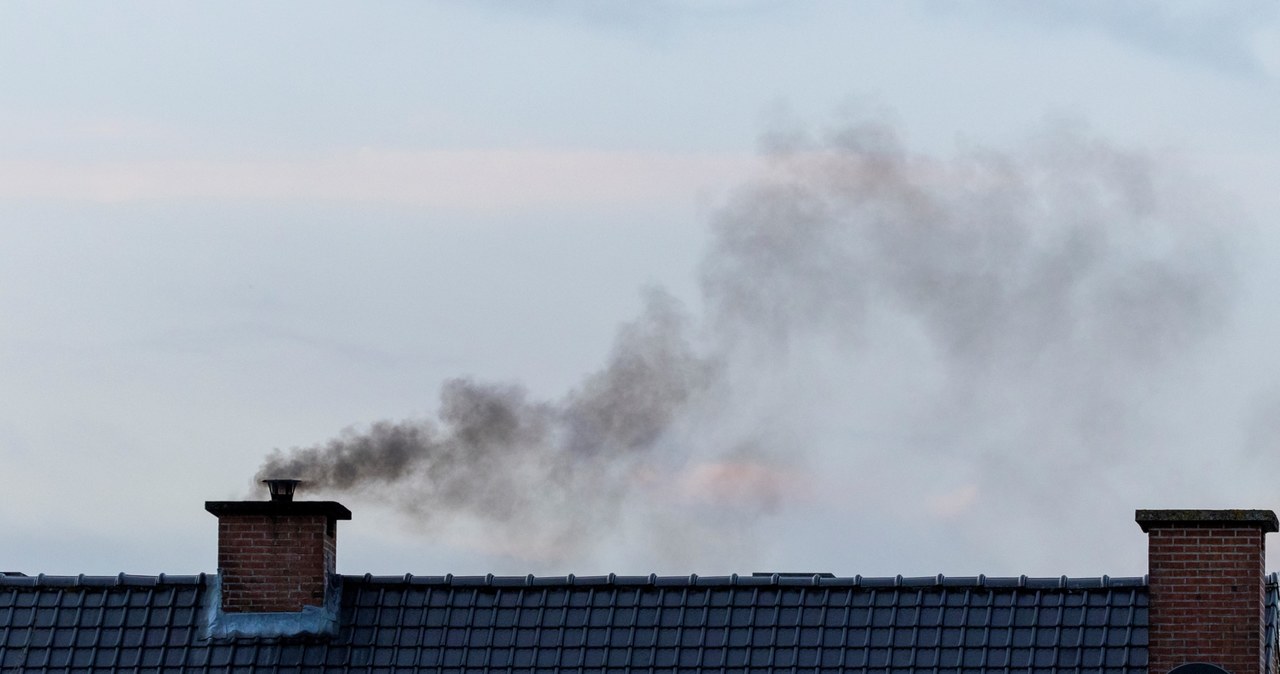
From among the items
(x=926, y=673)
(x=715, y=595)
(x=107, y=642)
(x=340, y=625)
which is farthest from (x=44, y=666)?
(x=926, y=673)

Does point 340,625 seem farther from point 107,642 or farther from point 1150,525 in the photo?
point 1150,525

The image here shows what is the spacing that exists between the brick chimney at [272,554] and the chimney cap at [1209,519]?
6.80m

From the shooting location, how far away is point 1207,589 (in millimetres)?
18578

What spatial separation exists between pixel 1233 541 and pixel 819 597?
340 centimetres

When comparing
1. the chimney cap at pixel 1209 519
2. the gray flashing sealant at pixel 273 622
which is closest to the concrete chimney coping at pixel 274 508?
the gray flashing sealant at pixel 273 622

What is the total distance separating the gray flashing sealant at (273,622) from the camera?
19.4m

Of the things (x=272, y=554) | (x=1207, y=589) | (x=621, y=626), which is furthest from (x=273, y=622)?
(x=1207, y=589)

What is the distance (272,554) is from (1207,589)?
306 inches

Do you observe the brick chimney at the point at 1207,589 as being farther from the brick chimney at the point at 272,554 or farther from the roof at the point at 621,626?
the brick chimney at the point at 272,554

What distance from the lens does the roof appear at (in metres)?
18.8

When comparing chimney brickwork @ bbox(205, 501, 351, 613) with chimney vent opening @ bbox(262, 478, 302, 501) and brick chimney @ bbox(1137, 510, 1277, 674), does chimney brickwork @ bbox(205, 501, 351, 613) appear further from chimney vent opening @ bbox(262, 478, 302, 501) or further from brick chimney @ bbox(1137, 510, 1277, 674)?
brick chimney @ bbox(1137, 510, 1277, 674)

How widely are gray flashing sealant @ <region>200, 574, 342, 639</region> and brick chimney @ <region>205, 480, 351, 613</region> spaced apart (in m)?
0.06

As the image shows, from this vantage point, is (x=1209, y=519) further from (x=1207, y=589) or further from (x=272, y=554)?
(x=272, y=554)

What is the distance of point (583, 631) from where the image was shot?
19312 mm
